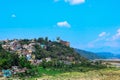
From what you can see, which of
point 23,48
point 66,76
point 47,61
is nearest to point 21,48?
point 23,48

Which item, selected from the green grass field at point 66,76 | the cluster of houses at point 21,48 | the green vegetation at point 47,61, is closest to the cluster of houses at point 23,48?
the cluster of houses at point 21,48

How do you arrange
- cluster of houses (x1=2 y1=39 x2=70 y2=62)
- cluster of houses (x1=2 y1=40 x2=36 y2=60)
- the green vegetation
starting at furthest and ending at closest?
cluster of houses (x1=2 y1=40 x2=36 y2=60) < cluster of houses (x1=2 y1=39 x2=70 y2=62) < the green vegetation

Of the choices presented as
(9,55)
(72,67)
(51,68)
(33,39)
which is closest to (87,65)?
(72,67)

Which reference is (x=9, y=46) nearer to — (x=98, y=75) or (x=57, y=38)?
(x=57, y=38)

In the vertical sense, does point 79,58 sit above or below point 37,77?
above

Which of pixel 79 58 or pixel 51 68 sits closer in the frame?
pixel 51 68

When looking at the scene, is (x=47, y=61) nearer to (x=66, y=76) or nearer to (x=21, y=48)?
(x=21, y=48)

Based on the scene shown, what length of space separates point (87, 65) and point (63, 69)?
12.2m

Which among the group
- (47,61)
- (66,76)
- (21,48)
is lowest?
(66,76)

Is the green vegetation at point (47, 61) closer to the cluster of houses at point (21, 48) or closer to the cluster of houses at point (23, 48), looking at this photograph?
the cluster of houses at point (23, 48)

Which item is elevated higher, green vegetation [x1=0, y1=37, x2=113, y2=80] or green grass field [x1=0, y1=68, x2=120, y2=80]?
green vegetation [x1=0, y1=37, x2=113, y2=80]

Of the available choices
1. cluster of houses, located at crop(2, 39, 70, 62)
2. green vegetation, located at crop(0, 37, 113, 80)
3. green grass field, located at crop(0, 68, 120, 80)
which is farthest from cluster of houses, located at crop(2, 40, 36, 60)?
green grass field, located at crop(0, 68, 120, 80)

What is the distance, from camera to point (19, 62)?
76.7 meters

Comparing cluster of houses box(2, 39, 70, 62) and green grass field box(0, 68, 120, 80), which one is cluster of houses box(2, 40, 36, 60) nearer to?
cluster of houses box(2, 39, 70, 62)
